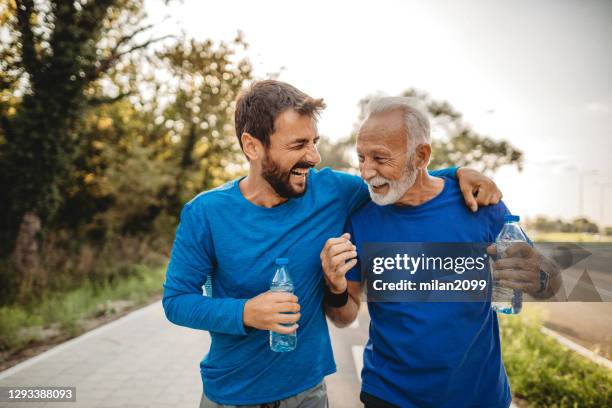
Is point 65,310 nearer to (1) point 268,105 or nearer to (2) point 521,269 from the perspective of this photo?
(1) point 268,105

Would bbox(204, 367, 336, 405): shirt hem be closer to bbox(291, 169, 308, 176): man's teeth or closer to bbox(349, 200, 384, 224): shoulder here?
bbox(349, 200, 384, 224): shoulder

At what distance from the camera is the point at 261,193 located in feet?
7.10

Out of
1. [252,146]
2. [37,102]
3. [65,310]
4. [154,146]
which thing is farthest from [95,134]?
[252,146]

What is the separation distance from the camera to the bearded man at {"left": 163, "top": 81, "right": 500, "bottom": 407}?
193cm

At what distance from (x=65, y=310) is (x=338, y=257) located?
7.95m

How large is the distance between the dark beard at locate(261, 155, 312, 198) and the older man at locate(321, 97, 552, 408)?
358 millimetres

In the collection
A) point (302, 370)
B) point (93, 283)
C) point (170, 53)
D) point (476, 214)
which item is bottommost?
point (93, 283)

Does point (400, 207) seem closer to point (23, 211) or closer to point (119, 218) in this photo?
point (23, 211)

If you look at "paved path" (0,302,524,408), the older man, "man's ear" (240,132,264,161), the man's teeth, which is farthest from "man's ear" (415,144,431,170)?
"paved path" (0,302,524,408)

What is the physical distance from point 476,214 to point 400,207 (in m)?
0.37

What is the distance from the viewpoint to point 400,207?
219 centimetres

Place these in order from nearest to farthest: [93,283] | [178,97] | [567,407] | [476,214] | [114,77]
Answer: [476,214] < [567,407] < [93,283] < [114,77] < [178,97]

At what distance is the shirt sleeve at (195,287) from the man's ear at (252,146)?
16.1 inches

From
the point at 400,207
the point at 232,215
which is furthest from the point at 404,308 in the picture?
the point at 232,215
